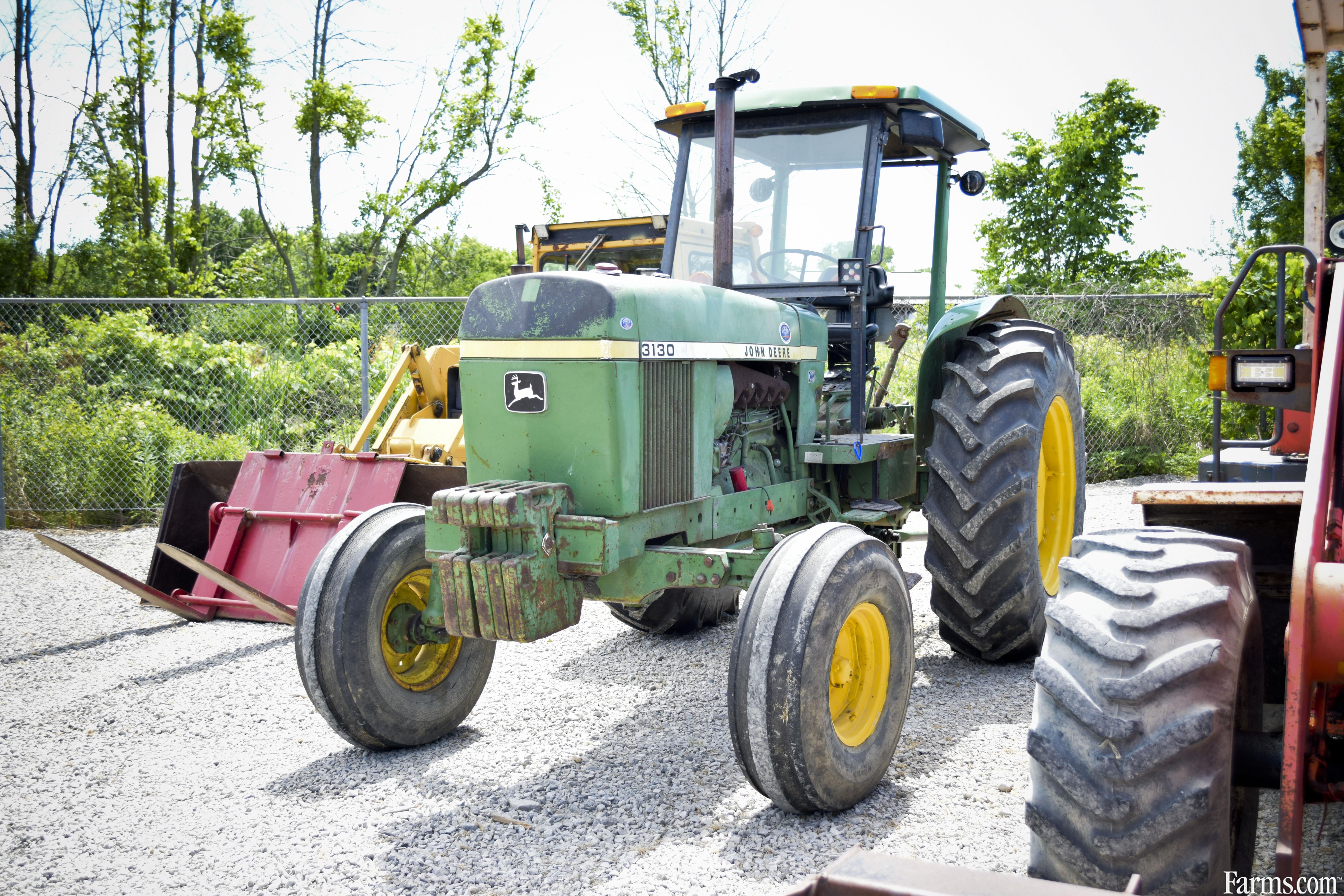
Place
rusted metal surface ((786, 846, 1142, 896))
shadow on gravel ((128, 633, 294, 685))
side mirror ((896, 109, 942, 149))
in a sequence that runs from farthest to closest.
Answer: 1. shadow on gravel ((128, 633, 294, 685))
2. side mirror ((896, 109, 942, 149))
3. rusted metal surface ((786, 846, 1142, 896))

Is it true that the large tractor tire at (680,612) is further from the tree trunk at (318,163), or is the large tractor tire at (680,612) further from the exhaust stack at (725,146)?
the tree trunk at (318,163)

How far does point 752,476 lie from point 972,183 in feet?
7.50

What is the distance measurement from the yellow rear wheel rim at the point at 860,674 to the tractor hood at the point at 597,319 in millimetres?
1098

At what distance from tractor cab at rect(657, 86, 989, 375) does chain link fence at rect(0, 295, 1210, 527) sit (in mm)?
4206

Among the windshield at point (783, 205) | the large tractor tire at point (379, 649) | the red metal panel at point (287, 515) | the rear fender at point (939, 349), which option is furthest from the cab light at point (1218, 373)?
the red metal panel at point (287, 515)

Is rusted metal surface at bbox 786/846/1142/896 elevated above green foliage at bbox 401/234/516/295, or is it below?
below

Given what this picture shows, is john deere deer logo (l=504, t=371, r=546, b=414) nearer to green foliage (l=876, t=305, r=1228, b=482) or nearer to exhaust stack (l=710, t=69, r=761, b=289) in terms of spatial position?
exhaust stack (l=710, t=69, r=761, b=289)

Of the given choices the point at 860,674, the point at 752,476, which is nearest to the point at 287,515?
the point at 752,476

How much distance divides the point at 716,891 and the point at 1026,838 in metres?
0.94

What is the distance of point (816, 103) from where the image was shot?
4582 mm

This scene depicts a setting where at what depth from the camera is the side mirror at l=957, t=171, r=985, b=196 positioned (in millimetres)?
5285

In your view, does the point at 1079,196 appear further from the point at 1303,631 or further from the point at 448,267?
the point at 1303,631

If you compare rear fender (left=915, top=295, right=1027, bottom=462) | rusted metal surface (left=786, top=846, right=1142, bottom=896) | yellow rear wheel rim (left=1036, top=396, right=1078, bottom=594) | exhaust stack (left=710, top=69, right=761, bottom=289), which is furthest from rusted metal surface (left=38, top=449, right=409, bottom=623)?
rusted metal surface (left=786, top=846, right=1142, bottom=896)

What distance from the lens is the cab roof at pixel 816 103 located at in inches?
178
